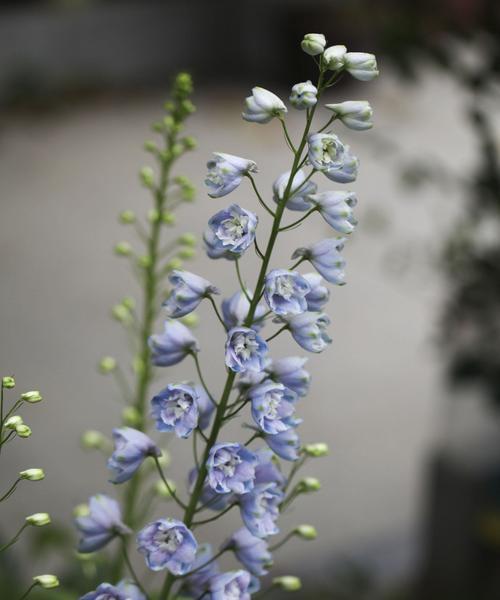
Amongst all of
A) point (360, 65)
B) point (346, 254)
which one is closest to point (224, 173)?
point (360, 65)

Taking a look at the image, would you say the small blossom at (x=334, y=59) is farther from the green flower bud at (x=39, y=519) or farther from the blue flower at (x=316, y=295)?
the green flower bud at (x=39, y=519)

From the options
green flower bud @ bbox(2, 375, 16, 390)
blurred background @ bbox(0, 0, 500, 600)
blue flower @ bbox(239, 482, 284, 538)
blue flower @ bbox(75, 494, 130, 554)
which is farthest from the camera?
blurred background @ bbox(0, 0, 500, 600)

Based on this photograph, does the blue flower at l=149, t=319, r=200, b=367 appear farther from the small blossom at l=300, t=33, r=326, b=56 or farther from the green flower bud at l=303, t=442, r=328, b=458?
the small blossom at l=300, t=33, r=326, b=56

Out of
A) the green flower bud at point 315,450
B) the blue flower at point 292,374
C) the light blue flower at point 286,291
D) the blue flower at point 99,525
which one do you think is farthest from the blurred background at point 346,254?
the light blue flower at point 286,291

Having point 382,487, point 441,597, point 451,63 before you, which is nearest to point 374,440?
point 382,487

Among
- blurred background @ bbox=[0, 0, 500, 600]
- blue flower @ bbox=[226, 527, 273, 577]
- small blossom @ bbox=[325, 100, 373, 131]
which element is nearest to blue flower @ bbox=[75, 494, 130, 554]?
blue flower @ bbox=[226, 527, 273, 577]

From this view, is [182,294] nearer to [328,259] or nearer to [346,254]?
[328,259]

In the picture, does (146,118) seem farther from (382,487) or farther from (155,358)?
(155,358)
